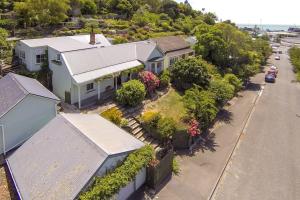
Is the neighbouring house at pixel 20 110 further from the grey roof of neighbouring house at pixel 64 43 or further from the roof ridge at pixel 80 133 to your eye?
the grey roof of neighbouring house at pixel 64 43

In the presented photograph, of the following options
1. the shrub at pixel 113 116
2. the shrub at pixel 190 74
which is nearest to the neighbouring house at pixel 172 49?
the shrub at pixel 190 74

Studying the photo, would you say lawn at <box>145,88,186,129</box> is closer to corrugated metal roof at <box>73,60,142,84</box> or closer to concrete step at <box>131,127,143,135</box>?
concrete step at <box>131,127,143,135</box>

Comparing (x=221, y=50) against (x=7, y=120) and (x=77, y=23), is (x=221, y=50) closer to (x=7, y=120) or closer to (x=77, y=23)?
(x=77, y=23)

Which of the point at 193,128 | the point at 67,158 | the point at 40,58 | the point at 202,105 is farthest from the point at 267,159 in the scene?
the point at 40,58

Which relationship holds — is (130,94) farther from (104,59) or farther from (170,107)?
(104,59)

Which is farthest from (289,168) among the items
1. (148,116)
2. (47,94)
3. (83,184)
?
(47,94)

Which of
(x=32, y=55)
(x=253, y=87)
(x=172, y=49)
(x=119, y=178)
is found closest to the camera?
(x=119, y=178)
